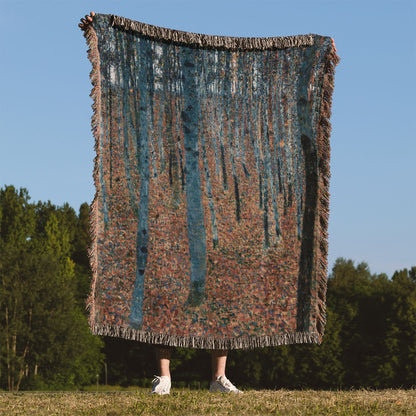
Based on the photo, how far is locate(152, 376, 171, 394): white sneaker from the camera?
799 cm

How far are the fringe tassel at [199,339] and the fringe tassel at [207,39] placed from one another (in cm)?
364

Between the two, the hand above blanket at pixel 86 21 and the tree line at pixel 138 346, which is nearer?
the hand above blanket at pixel 86 21

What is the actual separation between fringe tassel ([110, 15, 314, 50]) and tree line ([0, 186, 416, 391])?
32.2 m

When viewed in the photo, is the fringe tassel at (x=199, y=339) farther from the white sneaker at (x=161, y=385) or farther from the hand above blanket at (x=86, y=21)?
the hand above blanket at (x=86, y=21)

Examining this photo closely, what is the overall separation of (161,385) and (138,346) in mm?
34739

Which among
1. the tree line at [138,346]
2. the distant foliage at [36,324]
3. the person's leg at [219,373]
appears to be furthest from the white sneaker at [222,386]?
the distant foliage at [36,324]

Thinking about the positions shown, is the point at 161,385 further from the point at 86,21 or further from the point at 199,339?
the point at 86,21

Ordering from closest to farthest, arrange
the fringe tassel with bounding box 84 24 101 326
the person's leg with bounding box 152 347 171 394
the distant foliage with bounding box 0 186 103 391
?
1. the fringe tassel with bounding box 84 24 101 326
2. the person's leg with bounding box 152 347 171 394
3. the distant foliage with bounding box 0 186 103 391

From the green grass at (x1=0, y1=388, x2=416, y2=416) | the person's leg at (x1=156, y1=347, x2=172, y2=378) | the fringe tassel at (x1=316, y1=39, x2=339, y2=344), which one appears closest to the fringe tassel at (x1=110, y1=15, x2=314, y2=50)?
the fringe tassel at (x1=316, y1=39, x2=339, y2=344)

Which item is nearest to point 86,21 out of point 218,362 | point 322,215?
point 322,215

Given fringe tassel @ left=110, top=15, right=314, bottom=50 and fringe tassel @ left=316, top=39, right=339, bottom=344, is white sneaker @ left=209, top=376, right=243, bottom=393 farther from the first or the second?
fringe tassel @ left=110, top=15, right=314, bottom=50

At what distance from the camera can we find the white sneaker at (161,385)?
7.99m

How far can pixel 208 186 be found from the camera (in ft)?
27.5

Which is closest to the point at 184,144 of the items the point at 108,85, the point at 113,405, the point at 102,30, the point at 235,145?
the point at 235,145
